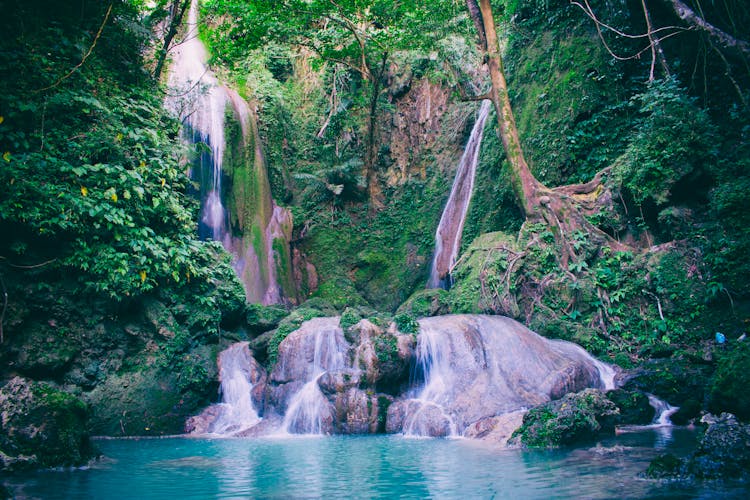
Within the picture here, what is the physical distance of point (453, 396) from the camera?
27.7ft

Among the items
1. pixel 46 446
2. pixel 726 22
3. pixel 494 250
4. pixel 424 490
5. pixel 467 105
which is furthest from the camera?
pixel 467 105

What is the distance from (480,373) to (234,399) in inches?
188

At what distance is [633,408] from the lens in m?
7.48

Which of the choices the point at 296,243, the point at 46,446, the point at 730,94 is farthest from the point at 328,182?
the point at 46,446

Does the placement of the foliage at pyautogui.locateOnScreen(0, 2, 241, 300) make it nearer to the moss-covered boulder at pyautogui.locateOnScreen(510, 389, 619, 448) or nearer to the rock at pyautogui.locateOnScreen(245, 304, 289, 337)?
the rock at pyautogui.locateOnScreen(245, 304, 289, 337)

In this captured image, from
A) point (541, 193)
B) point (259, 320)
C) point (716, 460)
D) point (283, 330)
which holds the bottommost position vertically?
point (716, 460)

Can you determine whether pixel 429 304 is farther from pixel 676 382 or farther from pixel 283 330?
pixel 676 382

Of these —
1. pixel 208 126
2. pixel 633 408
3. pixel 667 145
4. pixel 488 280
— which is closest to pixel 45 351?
pixel 208 126

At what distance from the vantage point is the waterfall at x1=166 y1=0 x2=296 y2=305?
542 inches

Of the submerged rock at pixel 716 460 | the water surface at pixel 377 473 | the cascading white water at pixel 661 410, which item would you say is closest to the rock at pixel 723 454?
the submerged rock at pixel 716 460

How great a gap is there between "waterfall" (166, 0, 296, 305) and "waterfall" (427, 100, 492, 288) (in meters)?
5.02

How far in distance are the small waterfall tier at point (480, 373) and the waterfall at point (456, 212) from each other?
188 inches

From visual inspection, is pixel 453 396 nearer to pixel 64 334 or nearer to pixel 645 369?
pixel 645 369

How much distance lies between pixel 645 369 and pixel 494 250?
410 centimetres
